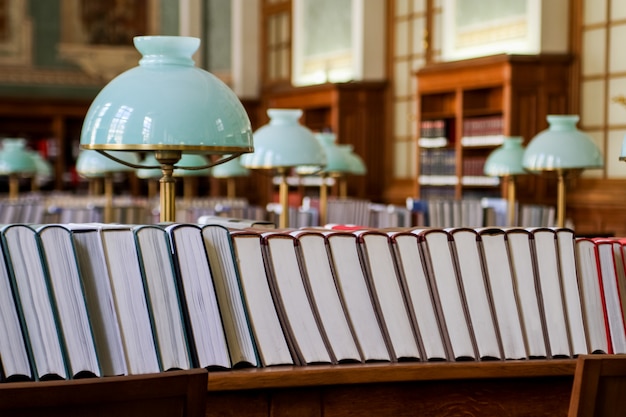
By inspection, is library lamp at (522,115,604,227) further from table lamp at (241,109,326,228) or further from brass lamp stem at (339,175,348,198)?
brass lamp stem at (339,175,348,198)

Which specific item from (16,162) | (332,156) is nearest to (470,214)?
(332,156)

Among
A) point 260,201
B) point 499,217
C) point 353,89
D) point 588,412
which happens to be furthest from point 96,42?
point 588,412

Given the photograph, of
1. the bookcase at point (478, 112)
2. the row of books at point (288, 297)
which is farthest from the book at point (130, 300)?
the bookcase at point (478, 112)

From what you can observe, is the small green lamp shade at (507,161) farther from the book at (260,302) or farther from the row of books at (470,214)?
the book at (260,302)

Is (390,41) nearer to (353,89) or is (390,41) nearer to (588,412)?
(353,89)

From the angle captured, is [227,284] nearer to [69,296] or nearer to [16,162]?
[69,296]

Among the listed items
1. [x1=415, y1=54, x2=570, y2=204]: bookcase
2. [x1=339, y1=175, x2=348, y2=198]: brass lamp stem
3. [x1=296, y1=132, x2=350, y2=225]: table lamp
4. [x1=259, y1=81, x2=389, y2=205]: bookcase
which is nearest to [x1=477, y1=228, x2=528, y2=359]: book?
[x1=296, y1=132, x2=350, y2=225]: table lamp

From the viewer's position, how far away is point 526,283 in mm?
2463

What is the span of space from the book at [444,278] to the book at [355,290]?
0.47ft

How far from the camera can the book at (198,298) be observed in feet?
7.29

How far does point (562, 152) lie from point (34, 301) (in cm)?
336

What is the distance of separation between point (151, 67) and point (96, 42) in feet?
52.9

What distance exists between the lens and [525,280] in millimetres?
2465

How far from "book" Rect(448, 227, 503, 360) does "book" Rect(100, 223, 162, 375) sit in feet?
2.26
